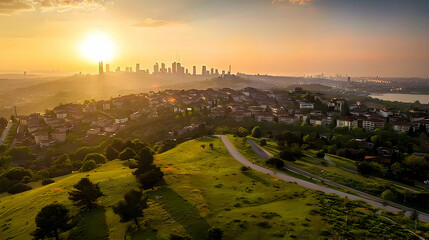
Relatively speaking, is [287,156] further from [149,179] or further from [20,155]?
[20,155]

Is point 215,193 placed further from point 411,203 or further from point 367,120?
point 367,120

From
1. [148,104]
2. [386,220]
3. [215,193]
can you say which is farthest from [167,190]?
[148,104]

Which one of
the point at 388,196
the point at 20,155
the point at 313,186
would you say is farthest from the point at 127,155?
the point at 388,196

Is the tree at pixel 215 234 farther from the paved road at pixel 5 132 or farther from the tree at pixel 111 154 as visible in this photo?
the paved road at pixel 5 132

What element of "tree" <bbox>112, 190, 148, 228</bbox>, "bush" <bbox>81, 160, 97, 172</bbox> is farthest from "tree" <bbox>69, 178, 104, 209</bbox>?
"bush" <bbox>81, 160, 97, 172</bbox>

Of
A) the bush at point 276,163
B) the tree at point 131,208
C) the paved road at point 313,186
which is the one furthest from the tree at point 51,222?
the bush at point 276,163

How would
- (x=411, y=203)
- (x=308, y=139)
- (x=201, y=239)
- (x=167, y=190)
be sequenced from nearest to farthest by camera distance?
(x=201, y=239)
(x=167, y=190)
(x=411, y=203)
(x=308, y=139)
